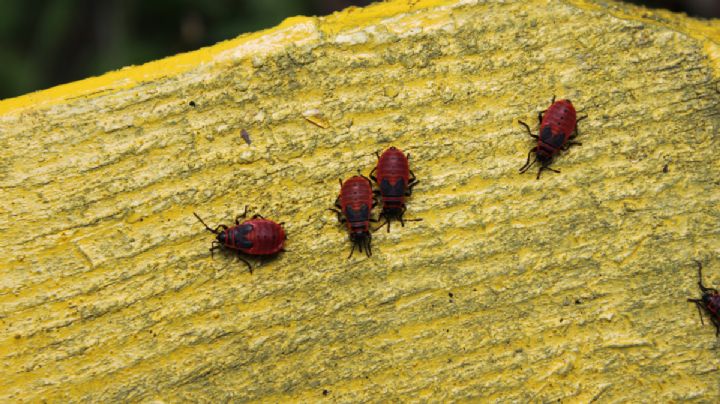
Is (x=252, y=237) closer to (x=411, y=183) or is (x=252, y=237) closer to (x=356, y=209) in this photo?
(x=356, y=209)

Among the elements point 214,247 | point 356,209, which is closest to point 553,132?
point 356,209

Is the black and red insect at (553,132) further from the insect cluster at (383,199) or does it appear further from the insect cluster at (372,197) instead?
the insect cluster at (372,197)

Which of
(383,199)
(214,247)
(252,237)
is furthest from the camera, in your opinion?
(383,199)

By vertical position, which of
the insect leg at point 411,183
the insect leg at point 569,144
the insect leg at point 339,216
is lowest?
the insect leg at point 339,216

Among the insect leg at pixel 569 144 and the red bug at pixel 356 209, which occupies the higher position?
the insect leg at pixel 569 144

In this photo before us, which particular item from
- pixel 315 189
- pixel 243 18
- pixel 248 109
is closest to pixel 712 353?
pixel 315 189

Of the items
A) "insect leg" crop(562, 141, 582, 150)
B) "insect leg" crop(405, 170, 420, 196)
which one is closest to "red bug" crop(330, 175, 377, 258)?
"insect leg" crop(405, 170, 420, 196)

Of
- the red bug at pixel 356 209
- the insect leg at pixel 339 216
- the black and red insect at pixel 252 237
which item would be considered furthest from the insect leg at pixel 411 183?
the black and red insect at pixel 252 237

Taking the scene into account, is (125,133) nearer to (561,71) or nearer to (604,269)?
(561,71)
